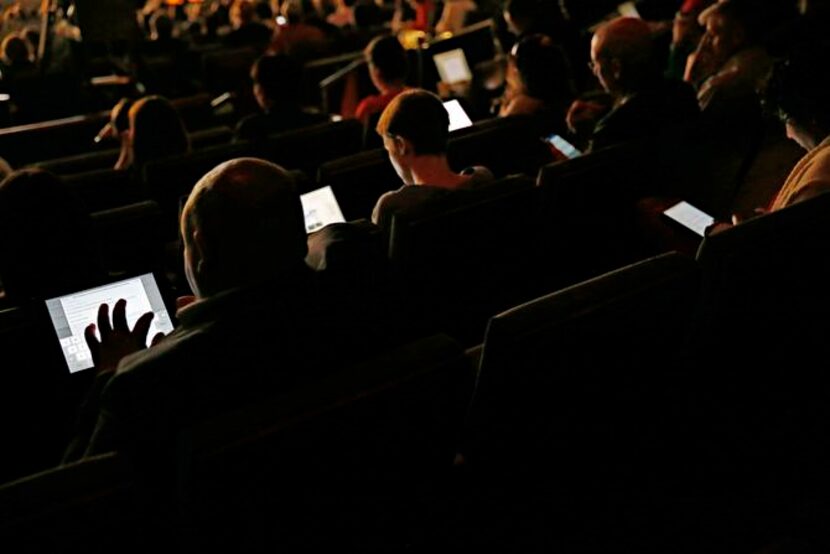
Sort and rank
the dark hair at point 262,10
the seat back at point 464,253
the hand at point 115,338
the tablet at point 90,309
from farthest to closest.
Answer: the dark hair at point 262,10, the seat back at point 464,253, the tablet at point 90,309, the hand at point 115,338

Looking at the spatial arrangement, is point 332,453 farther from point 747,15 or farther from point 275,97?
point 747,15

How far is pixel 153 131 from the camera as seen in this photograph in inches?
150

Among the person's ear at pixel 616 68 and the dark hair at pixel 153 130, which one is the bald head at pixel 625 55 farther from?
the dark hair at pixel 153 130

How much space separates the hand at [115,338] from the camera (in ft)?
6.26

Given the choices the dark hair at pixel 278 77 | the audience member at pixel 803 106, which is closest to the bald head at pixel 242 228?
the audience member at pixel 803 106

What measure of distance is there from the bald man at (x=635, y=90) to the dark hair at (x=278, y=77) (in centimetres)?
178

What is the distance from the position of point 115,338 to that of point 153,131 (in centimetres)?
210

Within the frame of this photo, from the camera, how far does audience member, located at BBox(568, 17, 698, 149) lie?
3.34m

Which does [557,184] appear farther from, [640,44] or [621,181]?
[640,44]

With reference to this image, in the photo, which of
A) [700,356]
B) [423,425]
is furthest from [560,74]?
[423,425]

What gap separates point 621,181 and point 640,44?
31.4 inches

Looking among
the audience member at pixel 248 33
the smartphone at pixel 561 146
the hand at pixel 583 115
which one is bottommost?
the smartphone at pixel 561 146

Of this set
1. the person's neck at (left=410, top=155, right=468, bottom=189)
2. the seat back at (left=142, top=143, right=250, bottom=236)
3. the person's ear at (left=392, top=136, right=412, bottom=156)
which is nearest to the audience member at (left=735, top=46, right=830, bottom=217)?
the person's neck at (left=410, top=155, right=468, bottom=189)

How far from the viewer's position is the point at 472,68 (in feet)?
21.9
